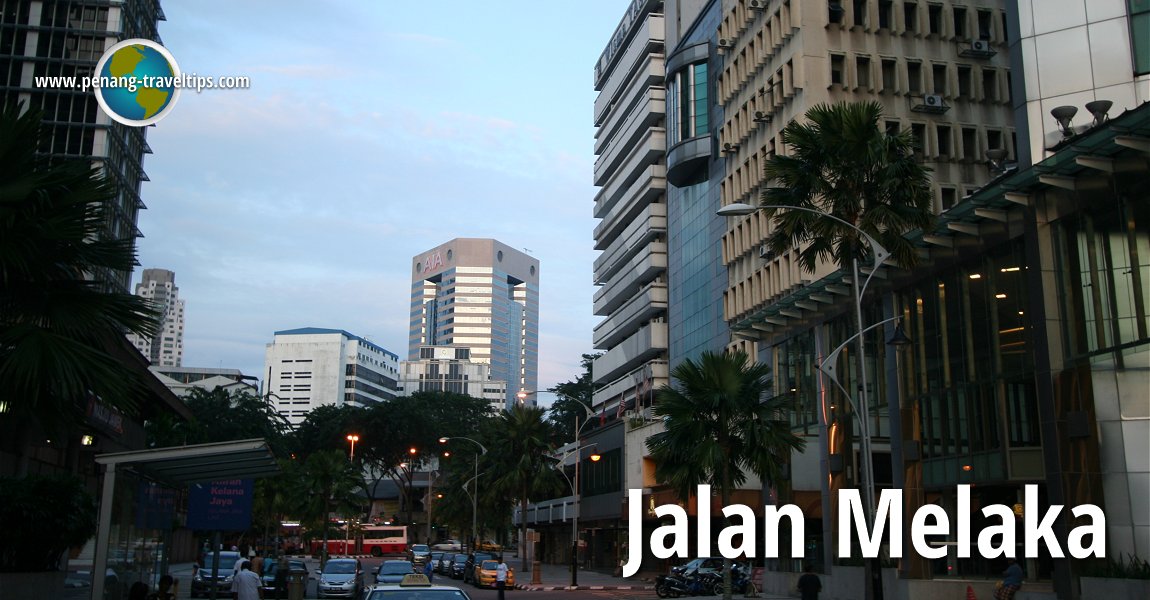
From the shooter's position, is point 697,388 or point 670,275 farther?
point 670,275

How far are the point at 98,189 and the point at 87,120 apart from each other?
8600 cm

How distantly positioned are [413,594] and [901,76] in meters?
48.5

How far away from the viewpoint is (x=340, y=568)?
120 ft

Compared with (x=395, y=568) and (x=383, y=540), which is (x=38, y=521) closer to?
(x=395, y=568)

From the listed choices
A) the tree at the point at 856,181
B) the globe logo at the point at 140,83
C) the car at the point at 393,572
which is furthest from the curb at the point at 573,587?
the globe logo at the point at 140,83

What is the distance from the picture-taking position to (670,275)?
79875mm

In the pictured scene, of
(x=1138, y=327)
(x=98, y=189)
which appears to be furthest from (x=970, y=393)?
(x=98, y=189)

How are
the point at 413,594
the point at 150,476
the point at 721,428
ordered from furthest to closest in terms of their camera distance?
1. the point at 721,428
2. the point at 150,476
3. the point at 413,594

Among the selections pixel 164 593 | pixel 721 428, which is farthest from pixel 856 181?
pixel 164 593

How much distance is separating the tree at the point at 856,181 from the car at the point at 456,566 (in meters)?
42.2

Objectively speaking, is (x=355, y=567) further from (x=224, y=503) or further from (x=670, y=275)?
(x=670, y=275)

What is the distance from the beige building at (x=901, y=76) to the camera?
54375 mm

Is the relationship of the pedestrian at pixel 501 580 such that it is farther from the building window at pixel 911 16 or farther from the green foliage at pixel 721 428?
the building window at pixel 911 16

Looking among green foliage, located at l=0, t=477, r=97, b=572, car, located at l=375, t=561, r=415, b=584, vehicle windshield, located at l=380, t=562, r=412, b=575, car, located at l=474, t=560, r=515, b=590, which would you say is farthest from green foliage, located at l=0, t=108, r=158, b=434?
car, located at l=474, t=560, r=515, b=590
